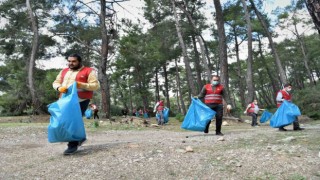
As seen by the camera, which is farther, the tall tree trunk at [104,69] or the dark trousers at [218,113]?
the tall tree trunk at [104,69]

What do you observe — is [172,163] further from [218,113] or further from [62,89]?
[218,113]

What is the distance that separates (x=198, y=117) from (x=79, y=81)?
12.8 feet

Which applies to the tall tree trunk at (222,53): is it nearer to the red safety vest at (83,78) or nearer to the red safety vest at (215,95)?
the red safety vest at (215,95)

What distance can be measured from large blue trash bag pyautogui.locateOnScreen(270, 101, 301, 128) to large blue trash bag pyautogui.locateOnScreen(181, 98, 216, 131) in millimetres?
2191

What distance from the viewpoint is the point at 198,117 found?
27.5 feet

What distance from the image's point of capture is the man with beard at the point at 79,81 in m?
5.29

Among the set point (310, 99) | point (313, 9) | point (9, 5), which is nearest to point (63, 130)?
point (313, 9)

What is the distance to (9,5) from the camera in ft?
63.8

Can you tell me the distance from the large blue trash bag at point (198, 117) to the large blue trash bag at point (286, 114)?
86.3 inches

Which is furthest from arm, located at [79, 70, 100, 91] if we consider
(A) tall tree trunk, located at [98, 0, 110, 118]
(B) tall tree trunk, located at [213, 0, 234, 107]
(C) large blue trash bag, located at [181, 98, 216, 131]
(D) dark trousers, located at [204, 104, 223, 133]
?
(B) tall tree trunk, located at [213, 0, 234, 107]

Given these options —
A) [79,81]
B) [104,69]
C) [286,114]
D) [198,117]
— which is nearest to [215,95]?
[198,117]

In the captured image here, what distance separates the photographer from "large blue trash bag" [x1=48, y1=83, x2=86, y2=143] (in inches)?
192

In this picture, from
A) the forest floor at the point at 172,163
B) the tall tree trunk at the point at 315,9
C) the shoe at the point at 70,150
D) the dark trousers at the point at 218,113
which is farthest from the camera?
the dark trousers at the point at 218,113

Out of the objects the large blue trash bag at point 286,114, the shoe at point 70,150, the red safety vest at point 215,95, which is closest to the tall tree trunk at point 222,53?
the large blue trash bag at point 286,114
